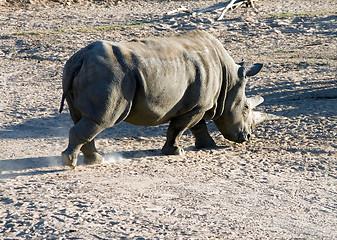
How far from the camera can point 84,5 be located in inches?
715

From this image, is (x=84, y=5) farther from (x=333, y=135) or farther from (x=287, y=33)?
(x=333, y=135)

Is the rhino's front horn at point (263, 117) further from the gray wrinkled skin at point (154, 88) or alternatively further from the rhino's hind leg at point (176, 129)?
the rhino's hind leg at point (176, 129)

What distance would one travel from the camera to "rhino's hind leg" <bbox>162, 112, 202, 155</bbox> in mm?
7785

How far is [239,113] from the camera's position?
27.6 ft

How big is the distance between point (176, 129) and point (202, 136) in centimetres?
56

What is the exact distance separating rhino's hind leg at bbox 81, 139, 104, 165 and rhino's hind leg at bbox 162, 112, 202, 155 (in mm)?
951

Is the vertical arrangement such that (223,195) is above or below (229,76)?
below

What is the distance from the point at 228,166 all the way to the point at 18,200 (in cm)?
251

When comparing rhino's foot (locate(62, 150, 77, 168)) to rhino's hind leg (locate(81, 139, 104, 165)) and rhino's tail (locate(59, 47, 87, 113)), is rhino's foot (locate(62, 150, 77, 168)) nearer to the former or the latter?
rhino's hind leg (locate(81, 139, 104, 165))

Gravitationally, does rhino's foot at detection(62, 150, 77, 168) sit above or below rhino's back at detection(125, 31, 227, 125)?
below

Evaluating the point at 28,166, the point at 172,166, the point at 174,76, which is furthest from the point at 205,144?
the point at 28,166

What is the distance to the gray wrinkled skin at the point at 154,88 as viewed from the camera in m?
6.71

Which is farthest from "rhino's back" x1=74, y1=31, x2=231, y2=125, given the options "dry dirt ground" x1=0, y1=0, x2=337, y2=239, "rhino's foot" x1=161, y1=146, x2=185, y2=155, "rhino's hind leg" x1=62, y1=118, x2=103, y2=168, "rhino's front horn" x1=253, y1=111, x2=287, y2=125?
"rhino's front horn" x1=253, y1=111, x2=287, y2=125

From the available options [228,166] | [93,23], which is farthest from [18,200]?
[93,23]
